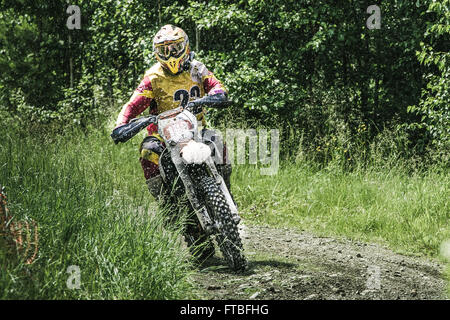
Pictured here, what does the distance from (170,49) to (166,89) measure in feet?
1.06

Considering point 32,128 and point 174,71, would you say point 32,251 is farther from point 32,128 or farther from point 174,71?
point 32,128

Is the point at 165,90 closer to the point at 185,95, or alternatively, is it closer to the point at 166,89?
the point at 166,89

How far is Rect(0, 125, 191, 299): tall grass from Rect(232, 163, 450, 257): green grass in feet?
7.87

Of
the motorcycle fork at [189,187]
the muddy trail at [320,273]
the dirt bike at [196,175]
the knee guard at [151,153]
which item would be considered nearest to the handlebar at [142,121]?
the dirt bike at [196,175]

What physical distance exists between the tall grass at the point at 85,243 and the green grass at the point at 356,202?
2.40 metres

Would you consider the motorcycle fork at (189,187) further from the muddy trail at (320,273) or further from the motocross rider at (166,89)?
the muddy trail at (320,273)

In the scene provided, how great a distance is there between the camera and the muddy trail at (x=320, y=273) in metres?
3.77

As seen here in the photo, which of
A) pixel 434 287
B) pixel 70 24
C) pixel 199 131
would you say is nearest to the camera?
pixel 434 287
